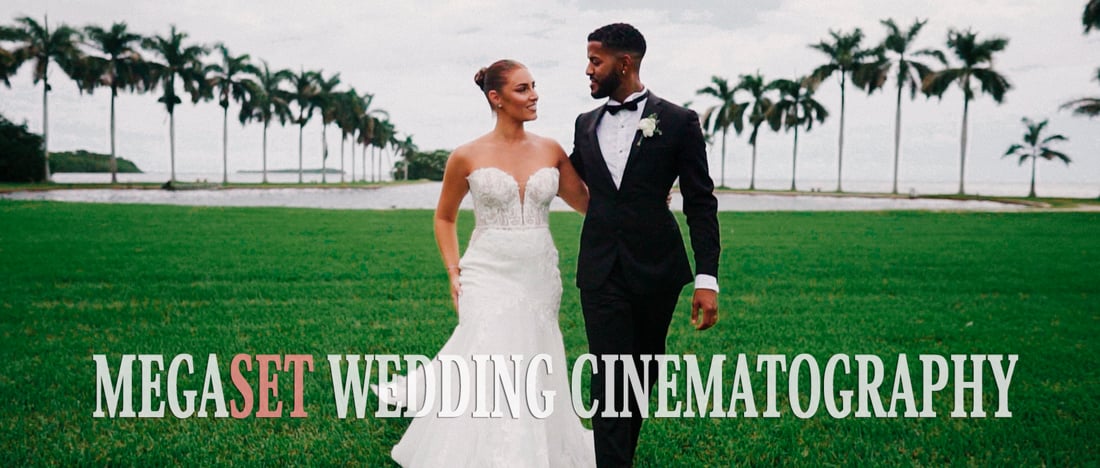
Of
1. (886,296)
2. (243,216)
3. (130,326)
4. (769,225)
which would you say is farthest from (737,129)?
(130,326)

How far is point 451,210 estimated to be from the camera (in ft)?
14.3

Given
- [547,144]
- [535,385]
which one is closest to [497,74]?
[547,144]

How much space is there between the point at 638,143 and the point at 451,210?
1186 mm

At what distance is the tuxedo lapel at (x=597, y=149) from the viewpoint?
12.4 ft

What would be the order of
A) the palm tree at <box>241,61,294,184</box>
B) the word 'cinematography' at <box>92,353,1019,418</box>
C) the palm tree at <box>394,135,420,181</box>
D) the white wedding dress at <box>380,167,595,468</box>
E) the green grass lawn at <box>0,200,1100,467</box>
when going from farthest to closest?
the palm tree at <box>394,135,420,181</box> < the palm tree at <box>241,61,294,184</box> < the green grass lawn at <box>0,200,1100,467</box> < the word 'cinematography' at <box>92,353,1019,418</box> < the white wedding dress at <box>380,167,595,468</box>

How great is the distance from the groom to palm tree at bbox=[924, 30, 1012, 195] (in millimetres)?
56649

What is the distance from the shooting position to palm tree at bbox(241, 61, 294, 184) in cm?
7512

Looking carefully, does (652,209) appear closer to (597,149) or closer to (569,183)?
(597,149)

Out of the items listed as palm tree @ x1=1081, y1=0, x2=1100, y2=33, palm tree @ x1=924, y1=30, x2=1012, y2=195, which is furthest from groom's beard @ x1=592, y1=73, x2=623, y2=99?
palm tree @ x1=924, y1=30, x2=1012, y2=195

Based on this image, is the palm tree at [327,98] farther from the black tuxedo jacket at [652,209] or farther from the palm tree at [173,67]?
the black tuxedo jacket at [652,209]

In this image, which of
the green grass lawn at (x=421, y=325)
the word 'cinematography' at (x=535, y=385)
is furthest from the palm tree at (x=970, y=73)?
the word 'cinematography' at (x=535, y=385)

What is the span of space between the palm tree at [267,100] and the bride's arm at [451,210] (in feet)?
248

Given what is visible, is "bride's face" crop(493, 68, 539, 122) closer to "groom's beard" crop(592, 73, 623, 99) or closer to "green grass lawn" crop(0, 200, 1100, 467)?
"groom's beard" crop(592, 73, 623, 99)

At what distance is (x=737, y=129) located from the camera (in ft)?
242
